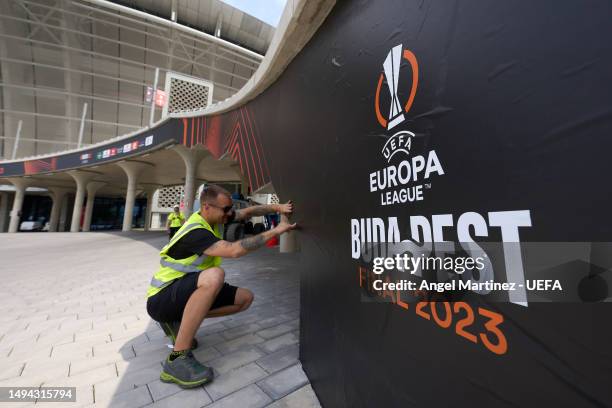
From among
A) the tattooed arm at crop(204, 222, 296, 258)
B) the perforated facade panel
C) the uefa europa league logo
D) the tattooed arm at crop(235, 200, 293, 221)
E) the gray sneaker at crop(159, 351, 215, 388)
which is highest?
the perforated facade panel

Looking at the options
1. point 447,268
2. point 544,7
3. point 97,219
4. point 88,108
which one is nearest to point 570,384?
point 447,268

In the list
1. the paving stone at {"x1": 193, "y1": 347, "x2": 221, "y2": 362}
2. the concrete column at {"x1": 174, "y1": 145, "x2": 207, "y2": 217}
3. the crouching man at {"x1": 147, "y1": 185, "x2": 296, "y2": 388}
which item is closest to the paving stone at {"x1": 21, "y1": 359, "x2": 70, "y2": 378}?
the crouching man at {"x1": 147, "y1": 185, "x2": 296, "y2": 388}

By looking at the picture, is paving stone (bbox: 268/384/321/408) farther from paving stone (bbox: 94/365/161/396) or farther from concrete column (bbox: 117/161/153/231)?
concrete column (bbox: 117/161/153/231)

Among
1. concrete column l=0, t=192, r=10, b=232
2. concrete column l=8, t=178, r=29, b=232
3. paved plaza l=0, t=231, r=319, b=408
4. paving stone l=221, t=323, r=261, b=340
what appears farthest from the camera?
concrete column l=0, t=192, r=10, b=232

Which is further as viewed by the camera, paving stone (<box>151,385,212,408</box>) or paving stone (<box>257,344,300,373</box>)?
paving stone (<box>257,344,300,373</box>)

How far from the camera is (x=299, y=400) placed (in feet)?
5.24

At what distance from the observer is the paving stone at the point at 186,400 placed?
1.53 m

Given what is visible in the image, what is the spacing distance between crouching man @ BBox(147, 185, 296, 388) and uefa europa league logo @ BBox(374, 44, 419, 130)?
1231 mm

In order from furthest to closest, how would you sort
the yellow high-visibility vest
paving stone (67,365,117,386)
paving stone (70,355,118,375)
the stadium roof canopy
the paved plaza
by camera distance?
the stadium roof canopy → the yellow high-visibility vest → paving stone (70,355,118,375) → paving stone (67,365,117,386) → the paved plaza

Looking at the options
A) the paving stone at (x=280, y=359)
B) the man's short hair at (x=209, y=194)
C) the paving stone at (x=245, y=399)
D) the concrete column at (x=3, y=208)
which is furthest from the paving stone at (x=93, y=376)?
the concrete column at (x=3, y=208)

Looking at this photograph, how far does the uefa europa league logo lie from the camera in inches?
38.7

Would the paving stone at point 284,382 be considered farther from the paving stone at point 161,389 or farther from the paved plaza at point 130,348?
the paving stone at point 161,389

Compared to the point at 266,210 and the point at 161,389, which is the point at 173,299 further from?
the point at 266,210

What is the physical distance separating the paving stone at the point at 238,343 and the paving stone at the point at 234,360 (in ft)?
0.26
